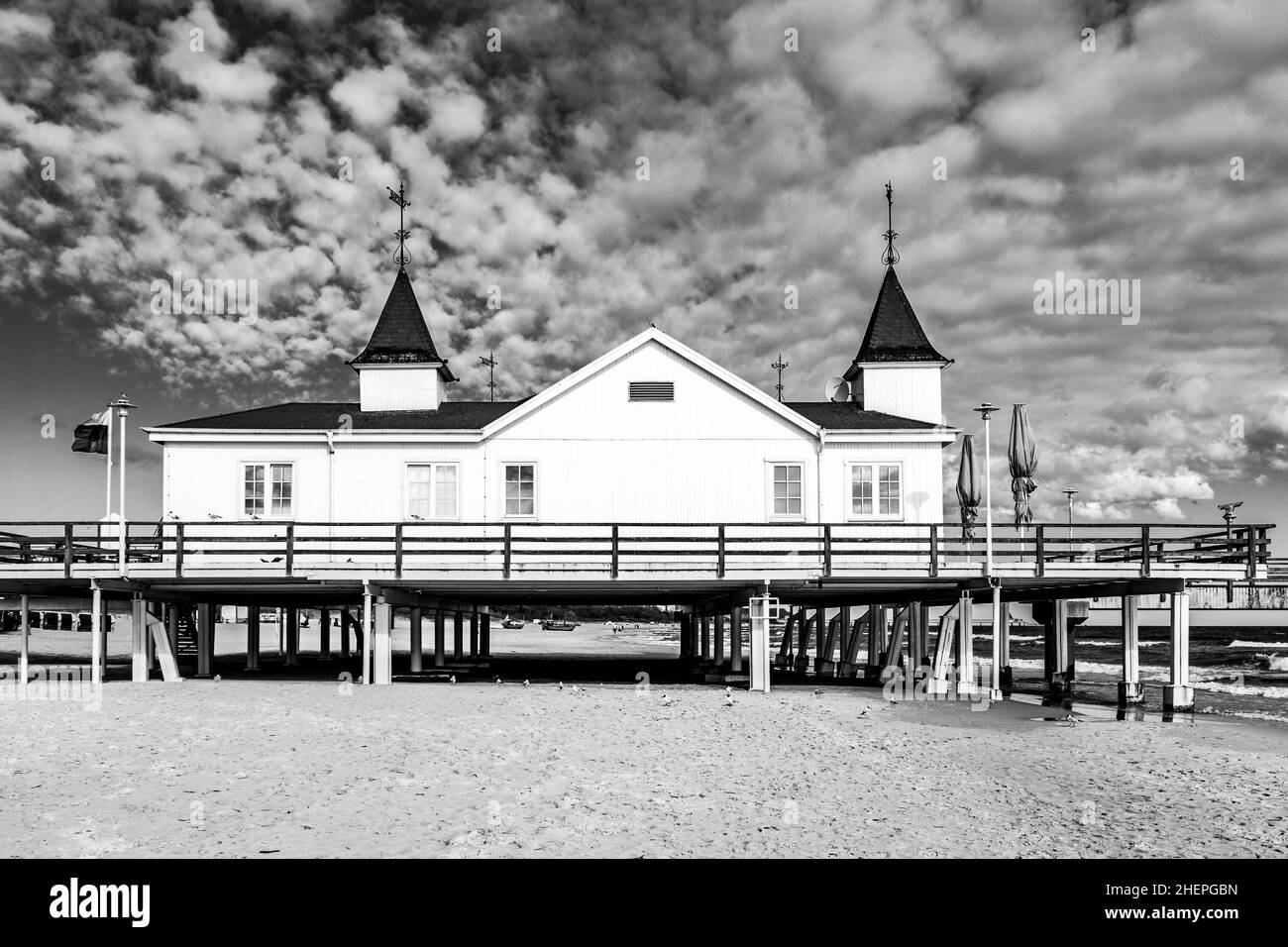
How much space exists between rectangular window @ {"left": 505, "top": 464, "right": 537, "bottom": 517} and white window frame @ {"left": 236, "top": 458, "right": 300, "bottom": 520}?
197 inches

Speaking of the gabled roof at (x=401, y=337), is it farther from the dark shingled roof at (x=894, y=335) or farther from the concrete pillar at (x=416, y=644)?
the dark shingled roof at (x=894, y=335)

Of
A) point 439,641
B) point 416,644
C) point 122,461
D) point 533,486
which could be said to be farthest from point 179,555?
point 439,641

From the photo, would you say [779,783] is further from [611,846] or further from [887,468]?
[887,468]

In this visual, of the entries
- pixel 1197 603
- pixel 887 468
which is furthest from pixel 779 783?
pixel 1197 603

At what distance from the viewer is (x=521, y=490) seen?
23.9 m

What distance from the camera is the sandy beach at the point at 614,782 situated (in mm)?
9258

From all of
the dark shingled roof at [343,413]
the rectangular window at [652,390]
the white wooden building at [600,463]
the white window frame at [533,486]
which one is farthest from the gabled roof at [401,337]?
the rectangular window at [652,390]

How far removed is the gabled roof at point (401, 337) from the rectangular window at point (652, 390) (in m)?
6.81

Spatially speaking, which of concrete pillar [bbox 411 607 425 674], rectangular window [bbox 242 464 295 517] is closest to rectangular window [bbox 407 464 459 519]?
rectangular window [bbox 242 464 295 517]

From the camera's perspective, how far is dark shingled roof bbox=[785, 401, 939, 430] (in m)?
24.0

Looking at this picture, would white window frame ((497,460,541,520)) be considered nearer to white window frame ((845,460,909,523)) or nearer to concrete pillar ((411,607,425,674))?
concrete pillar ((411,607,425,674))

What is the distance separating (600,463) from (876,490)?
21.1ft

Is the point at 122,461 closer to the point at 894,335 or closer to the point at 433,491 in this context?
the point at 433,491
